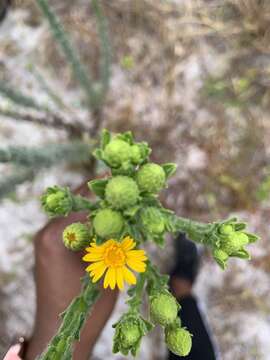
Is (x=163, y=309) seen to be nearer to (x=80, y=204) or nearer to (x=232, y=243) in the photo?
(x=232, y=243)

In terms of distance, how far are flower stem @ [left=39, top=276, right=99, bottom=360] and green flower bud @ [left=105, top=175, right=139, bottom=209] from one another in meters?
0.29

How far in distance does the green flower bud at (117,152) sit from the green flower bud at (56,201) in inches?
6.8

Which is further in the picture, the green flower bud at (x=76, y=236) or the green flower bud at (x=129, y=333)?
the green flower bud at (x=76, y=236)

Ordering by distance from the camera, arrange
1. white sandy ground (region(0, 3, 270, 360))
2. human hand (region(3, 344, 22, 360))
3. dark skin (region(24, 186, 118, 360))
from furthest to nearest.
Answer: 1. white sandy ground (region(0, 3, 270, 360))
2. dark skin (region(24, 186, 118, 360))
3. human hand (region(3, 344, 22, 360))

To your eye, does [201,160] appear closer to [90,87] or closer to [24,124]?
[90,87]

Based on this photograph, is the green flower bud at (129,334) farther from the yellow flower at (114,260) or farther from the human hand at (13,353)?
the human hand at (13,353)

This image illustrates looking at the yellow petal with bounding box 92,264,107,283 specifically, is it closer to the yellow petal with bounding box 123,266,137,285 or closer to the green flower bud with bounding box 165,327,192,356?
the yellow petal with bounding box 123,266,137,285

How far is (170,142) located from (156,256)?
64 cm

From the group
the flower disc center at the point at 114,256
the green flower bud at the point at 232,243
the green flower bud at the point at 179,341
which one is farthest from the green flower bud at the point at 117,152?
the green flower bud at the point at 179,341

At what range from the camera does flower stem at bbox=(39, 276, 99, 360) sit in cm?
122

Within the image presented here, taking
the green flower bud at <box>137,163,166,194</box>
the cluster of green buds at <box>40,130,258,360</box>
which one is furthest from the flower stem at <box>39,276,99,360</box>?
the green flower bud at <box>137,163,166,194</box>

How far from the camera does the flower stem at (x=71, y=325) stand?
4.01 feet

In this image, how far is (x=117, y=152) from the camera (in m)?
1.33

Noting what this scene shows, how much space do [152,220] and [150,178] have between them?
0.45 ft
